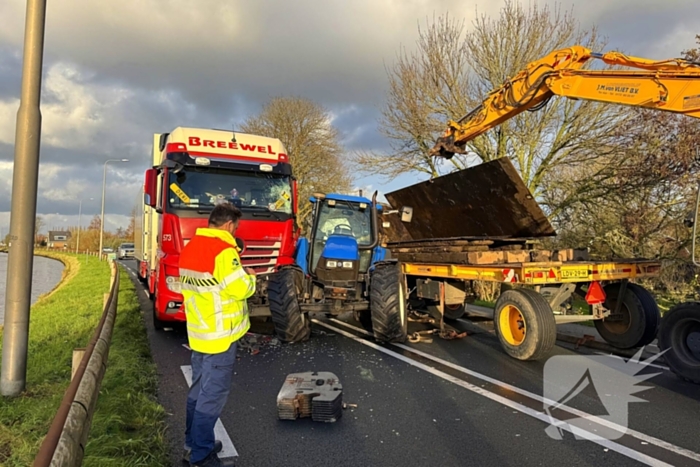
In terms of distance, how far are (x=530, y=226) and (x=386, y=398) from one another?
167 inches

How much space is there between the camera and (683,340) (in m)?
5.66

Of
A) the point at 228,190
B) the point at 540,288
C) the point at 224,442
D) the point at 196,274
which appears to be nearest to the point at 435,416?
the point at 224,442

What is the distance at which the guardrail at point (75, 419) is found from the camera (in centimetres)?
238

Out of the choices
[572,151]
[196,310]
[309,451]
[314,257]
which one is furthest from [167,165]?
[572,151]

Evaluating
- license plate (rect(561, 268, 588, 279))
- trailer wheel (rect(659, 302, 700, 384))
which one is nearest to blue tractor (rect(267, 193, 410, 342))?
license plate (rect(561, 268, 588, 279))

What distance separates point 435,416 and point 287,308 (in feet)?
10.6

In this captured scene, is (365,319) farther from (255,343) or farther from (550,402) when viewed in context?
(550,402)

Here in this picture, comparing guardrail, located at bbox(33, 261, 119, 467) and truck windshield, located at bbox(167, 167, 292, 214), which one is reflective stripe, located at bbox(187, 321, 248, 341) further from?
truck windshield, located at bbox(167, 167, 292, 214)

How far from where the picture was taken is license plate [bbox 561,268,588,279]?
6457 mm

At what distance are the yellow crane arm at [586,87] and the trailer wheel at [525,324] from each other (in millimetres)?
2655

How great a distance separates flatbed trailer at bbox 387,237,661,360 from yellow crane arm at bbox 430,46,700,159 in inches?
82.2

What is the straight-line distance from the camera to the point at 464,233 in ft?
29.6

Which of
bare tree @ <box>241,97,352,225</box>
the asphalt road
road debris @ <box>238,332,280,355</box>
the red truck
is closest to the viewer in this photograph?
the asphalt road

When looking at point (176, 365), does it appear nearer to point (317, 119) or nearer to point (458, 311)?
point (458, 311)
